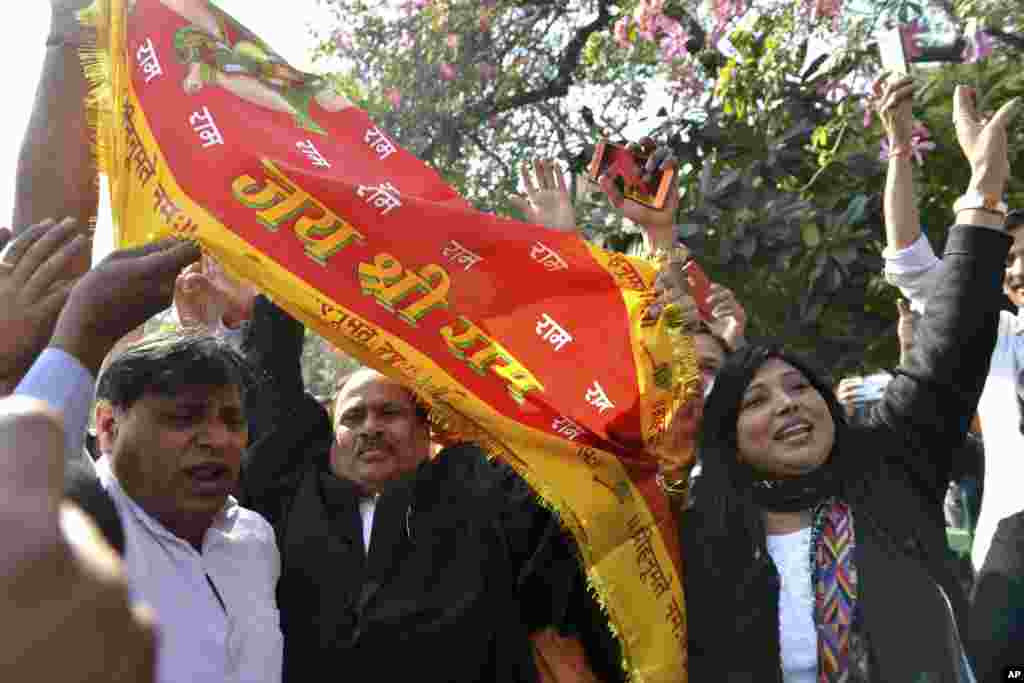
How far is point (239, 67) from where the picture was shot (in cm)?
294

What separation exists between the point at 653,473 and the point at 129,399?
3.95 feet

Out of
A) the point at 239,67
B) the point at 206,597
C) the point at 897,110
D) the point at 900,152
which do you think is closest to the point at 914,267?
the point at 900,152

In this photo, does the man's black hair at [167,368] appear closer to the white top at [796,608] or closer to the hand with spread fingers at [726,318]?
the white top at [796,608]

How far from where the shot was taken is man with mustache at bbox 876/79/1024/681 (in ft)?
11.1

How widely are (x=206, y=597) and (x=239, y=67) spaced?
1.24m

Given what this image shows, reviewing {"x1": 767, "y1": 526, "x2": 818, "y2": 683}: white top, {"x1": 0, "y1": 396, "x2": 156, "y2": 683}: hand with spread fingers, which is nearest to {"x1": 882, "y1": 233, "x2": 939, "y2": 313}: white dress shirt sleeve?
{"x1": 767, "y1": 526, "x2": 818, "y2": 683}: white top

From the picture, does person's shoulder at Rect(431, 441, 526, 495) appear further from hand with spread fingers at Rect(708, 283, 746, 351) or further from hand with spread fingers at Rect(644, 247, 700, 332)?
hand with spread fingers at Rect(708, 283, 746, 351)

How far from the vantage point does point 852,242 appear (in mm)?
5723

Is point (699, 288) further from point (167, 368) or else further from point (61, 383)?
point (61, 383)

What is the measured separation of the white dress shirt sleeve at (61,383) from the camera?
1686 millimetres

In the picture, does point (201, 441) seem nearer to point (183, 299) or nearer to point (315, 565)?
point (315, 565)

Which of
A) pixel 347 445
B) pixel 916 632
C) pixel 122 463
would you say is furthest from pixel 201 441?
pixel 916 632

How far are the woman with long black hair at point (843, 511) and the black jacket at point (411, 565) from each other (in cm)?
35

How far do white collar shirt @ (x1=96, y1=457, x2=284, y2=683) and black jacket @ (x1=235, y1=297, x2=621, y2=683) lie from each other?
275mm
